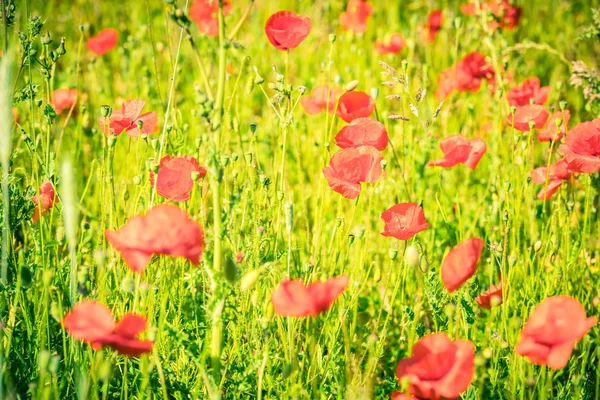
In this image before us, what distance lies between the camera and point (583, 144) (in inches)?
63.6

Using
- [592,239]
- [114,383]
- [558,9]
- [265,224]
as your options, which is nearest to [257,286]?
[265,224]

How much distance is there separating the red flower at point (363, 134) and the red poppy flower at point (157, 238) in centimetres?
61

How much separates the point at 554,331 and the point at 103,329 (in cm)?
75

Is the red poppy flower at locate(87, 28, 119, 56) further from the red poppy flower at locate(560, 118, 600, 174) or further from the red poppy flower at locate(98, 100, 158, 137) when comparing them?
the red poppy flower at locate(560, 118, 600, 174)

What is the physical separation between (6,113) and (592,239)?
5.48 ft

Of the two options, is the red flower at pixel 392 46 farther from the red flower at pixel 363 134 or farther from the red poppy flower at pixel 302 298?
the red poppy flower at pixel 302 298

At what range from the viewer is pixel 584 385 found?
144 centimetres

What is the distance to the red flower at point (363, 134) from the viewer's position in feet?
5.15

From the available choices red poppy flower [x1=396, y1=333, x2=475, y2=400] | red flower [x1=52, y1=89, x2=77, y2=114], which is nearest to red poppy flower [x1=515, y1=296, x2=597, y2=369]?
red poppy flower [x1=396, y1=333, x2=475, y2=400]

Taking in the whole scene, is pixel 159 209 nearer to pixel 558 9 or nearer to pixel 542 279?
pixel 542 279

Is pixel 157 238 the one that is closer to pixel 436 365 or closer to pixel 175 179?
pixel 175 179


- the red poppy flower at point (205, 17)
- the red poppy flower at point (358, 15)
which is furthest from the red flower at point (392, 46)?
the red poppy flower at point (205, 17)

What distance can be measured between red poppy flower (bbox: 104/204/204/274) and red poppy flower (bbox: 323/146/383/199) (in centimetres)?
45

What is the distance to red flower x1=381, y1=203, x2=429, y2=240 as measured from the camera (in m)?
1.39
